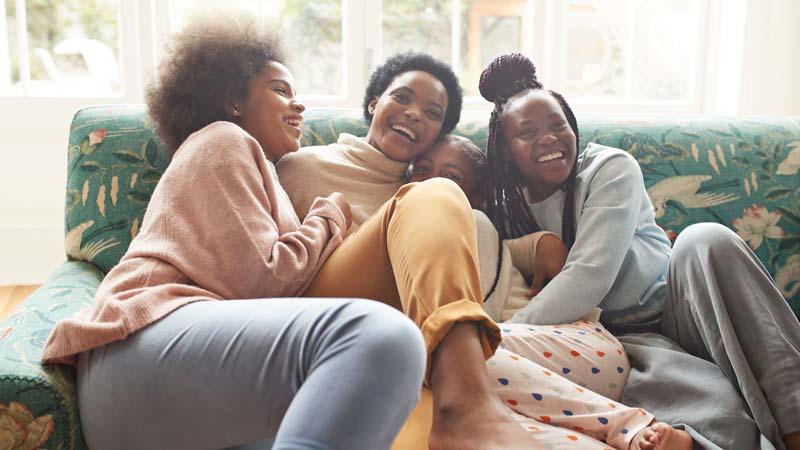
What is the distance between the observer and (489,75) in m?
1.68

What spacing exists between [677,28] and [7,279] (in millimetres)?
2701

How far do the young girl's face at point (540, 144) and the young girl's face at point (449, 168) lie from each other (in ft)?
0.29

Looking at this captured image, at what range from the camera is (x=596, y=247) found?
151cm

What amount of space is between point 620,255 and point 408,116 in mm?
489

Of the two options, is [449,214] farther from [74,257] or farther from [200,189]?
[74,257]

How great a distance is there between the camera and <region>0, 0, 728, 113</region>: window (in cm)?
298

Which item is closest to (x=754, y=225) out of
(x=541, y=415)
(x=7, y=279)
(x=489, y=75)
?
(x=489, y=75)

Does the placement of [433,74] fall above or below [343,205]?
above

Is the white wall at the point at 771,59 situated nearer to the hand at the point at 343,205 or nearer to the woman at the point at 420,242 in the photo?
the woman at the point at 420,242

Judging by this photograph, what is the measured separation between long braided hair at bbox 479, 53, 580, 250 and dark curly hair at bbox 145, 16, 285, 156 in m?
0.48

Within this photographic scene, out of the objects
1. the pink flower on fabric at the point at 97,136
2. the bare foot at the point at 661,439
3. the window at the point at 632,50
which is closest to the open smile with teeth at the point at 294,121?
the pink flower on fabric at the point at 97,136

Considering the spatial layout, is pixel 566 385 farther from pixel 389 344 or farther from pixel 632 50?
pixel 632 50

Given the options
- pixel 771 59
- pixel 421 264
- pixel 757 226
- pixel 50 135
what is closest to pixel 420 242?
pixel 421 264

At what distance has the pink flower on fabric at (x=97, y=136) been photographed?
5.43ft
